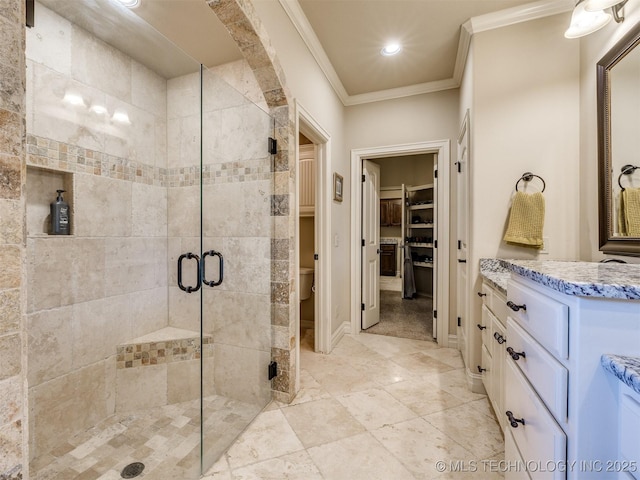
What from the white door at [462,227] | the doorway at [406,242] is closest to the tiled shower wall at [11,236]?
the white door at [462,227]

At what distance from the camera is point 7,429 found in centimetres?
63

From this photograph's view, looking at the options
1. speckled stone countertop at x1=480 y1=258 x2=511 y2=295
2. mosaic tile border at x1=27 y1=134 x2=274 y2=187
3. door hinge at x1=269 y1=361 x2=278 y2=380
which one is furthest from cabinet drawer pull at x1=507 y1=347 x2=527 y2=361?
mosaic tile border at x1=27 y1=134 x2=274 y2=187

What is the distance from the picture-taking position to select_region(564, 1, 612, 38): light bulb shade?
1.53 meters

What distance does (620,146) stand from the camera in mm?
1583

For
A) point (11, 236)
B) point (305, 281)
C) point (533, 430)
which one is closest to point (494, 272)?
point (533, 430)

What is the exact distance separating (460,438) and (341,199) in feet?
7.32

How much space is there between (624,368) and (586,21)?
2007mm

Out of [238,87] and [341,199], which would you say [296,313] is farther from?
[238,87]

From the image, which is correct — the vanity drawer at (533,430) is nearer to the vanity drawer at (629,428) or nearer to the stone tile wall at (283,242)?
the vanity drawer at (629,428)

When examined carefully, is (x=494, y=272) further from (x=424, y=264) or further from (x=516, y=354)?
(x=424, y=264)

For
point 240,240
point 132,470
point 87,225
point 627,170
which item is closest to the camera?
point 132,470

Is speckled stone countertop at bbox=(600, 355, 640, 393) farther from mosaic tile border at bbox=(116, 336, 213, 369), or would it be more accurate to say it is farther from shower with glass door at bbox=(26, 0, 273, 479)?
mosaic tile border at bbox=(116, 336, 213, 369)

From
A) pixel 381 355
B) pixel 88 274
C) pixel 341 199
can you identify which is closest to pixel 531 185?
pixel 341 199

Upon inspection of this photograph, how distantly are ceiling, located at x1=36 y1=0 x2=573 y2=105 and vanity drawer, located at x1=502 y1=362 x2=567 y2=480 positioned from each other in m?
2.24
